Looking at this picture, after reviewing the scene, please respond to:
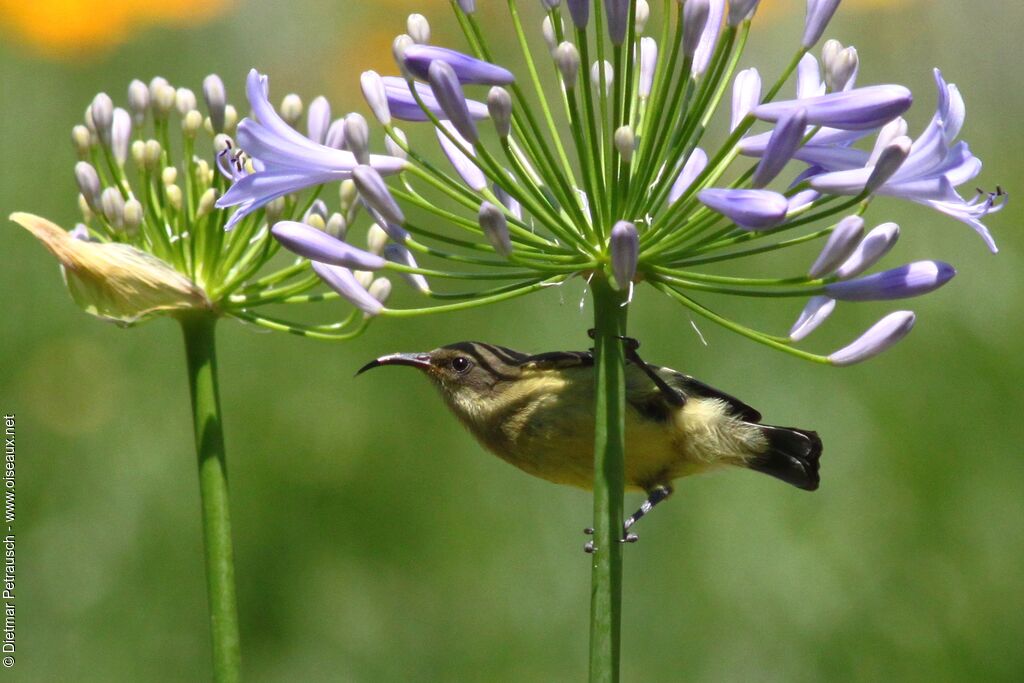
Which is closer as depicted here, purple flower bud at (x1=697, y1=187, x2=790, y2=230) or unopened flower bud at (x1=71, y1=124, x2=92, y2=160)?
purple flower bud at (x1=697, y1=187, x2=790, y2=230)

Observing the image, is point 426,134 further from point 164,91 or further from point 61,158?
point 164,91

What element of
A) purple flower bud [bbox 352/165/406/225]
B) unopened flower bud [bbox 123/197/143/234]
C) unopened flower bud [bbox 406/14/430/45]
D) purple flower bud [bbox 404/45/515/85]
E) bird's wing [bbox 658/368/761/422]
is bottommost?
bird's wing [bbox 658/368/761/422]

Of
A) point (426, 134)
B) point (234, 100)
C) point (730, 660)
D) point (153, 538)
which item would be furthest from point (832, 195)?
point (234, 100)

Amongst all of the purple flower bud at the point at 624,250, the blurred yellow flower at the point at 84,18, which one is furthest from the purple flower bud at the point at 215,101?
the blurred yellow flower at the point at 84,18

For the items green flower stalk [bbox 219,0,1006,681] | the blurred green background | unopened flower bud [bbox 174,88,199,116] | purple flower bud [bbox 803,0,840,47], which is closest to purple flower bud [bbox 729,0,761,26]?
green flower stalk [bbox 219,0,1006,681]

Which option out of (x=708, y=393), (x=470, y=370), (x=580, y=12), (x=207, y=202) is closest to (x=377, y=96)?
(x=580, y=12)

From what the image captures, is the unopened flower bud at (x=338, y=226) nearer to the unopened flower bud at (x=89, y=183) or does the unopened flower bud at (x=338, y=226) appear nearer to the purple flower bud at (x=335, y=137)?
the purple flower bud at (x=335, y=137)

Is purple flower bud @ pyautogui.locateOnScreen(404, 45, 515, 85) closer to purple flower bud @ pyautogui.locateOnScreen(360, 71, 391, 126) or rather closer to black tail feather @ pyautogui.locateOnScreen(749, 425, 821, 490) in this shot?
purple flower bud @ pyautogui.locateOnScreen(360, 71, 391, 126)
